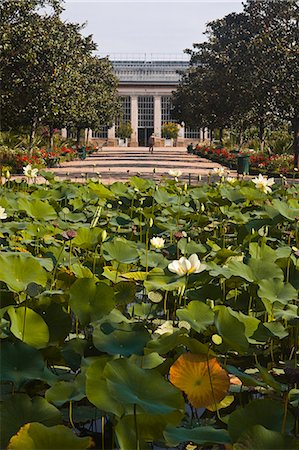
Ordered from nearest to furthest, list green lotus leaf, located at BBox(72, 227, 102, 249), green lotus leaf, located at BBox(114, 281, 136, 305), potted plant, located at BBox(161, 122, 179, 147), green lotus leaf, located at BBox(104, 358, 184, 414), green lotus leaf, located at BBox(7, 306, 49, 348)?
green lotus leaf, located at BBox(104, 358, 184, 414), green lotus leaf, located at BBox(7, 306, 49, 348), green lotus leaf, located at BBox(114, 281, 136, 305), green lotus leaf, located at BBox(72, 227, 102, 249), potted plant, located at BBox(161, 122, 179, 147)

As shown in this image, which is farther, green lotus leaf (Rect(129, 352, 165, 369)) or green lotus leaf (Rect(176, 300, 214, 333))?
green lotus leaf (Rect(176, 300, 214, 333))

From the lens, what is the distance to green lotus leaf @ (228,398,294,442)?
1.55 m


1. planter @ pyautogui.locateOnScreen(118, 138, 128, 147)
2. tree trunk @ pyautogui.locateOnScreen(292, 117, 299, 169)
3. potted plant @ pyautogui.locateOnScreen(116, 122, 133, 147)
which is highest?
tree trunk @ pyautogui.locateOnScreen(292, 117, 299, 169)

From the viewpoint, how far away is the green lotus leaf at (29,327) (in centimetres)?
203

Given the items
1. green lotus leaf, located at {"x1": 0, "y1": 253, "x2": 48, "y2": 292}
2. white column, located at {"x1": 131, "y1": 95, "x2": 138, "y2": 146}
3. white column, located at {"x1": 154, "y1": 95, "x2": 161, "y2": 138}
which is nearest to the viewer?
green lotus leaf, located at {"x1": 0, "y1": 253, "x2": 48, "y2": 292}

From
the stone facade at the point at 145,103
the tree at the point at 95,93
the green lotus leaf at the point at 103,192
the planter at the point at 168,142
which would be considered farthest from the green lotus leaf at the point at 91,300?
the stone facade at the point at 145,103

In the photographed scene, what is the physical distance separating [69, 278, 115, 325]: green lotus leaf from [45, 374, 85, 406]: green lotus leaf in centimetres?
48

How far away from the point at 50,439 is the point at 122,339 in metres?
0.64

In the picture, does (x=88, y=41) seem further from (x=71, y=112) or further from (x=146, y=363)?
(x=146, y=363)

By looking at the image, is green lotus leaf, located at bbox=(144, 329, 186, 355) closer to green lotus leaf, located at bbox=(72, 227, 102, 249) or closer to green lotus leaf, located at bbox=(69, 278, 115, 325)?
green lotus leaf, located at bbox=(69, 278, 115, 325)

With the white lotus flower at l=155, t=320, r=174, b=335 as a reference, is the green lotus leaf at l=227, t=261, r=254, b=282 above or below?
above

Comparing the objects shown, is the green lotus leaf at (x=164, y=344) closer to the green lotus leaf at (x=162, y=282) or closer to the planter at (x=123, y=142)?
the green lotus leaf at (x=162, y=282)

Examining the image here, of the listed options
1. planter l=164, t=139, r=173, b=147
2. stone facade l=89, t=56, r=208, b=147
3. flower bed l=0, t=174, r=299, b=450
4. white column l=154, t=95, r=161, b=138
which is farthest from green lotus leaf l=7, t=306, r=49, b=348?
white column l=154, t=95, r=161, b=138

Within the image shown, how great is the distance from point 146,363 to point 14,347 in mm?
359
